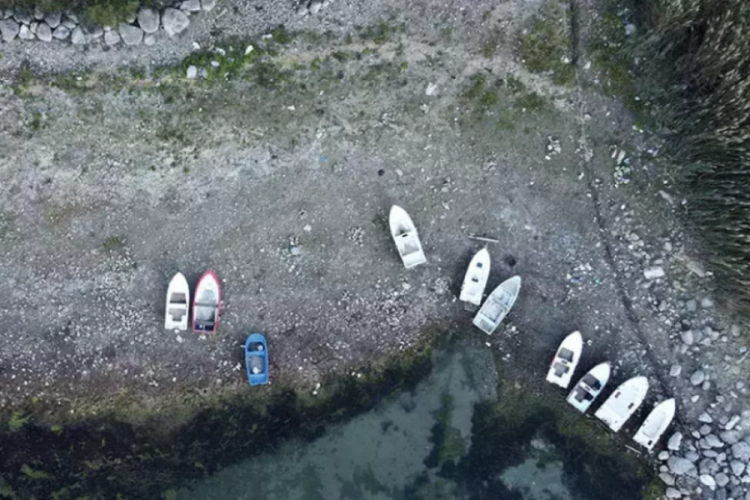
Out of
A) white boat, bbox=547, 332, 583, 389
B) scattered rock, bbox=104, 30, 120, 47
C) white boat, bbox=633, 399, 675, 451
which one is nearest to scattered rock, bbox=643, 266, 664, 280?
white boat, bbox=547, 332, 583, 389

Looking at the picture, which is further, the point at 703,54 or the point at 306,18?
the point at 306,18

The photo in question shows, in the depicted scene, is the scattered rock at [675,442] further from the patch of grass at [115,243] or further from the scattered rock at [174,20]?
the scattered rock at [174,20]

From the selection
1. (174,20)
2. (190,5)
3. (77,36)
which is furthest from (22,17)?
(190,5)

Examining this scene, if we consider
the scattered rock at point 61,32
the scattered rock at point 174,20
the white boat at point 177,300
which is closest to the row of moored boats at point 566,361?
the white boat at point 177,300

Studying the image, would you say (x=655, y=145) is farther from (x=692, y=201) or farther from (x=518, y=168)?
(x=518, y=168)

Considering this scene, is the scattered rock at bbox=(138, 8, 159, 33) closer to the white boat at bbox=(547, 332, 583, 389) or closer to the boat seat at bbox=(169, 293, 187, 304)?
the boat seat at bbox=(169, 293, 187, 304)

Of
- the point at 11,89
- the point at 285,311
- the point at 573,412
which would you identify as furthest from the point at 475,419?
the point at 11,89

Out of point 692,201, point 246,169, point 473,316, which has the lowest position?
point 473,316
